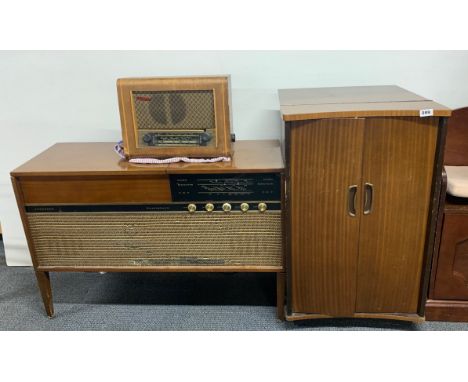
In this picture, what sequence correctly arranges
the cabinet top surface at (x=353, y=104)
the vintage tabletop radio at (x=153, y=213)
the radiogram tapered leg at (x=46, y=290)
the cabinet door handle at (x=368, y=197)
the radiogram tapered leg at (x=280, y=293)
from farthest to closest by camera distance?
the radiogram tapered leg at (x=46, y=290), the radiogram tapered leg at (x=280, y=293), the vintage tabletop radio at (x=153, y=213), the cabinet door handle at (x=368, y=197), the cabinet top surface at (x=353, y=104)

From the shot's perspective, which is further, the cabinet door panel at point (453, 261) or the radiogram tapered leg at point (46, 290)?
the radiogram tapered leg at point (46, 290)

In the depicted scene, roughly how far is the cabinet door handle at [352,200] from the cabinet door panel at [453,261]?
0.39 meters

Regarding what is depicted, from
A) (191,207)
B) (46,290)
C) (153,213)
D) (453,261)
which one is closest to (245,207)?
(191,207)

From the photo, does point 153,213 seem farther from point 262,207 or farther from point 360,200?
point 360,200

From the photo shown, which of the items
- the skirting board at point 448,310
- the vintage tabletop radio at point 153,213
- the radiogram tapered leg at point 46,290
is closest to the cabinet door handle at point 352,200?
the vintage tabletop radio at point 153,213

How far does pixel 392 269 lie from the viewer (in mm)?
1647

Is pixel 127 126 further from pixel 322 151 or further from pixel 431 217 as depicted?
pixel 431 217

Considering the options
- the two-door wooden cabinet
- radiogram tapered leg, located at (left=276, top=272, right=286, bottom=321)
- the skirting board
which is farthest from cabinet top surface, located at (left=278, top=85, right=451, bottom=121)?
the skirting board

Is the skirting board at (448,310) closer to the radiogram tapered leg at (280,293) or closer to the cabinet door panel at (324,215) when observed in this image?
the cabinet door panel at (324,215)

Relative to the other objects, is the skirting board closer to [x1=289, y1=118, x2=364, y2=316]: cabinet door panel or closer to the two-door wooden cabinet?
the two-door wooden cabinet

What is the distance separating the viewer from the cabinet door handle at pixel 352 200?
152 centimetres

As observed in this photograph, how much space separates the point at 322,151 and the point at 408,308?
769 millimetres

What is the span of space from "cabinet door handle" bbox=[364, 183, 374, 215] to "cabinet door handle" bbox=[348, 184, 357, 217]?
0.04 meters

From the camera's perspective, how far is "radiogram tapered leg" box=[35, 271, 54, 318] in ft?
6.15
